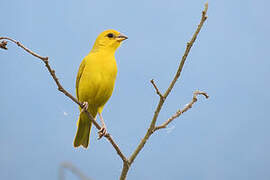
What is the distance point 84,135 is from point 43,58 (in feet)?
4.46

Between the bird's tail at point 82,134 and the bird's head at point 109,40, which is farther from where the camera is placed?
the bird's tail at point 82,134

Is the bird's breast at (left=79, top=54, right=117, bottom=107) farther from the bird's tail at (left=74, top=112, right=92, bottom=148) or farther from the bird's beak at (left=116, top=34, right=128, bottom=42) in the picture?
the bird's tail at (left=74, top=112, right=92, bottom=148)

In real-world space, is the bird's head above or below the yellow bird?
above

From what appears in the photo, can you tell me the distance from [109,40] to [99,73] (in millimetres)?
267

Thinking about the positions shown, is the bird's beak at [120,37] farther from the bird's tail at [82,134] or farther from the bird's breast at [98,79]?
the bird's tail at [82,134]

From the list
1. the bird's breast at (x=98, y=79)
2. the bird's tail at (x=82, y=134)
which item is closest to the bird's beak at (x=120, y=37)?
the bird's breast at (x=98, y=79)

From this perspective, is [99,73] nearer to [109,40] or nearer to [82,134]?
[109,40]

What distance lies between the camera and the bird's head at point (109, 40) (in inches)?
84.7

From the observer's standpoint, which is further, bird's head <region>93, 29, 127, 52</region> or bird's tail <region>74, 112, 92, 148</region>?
bird's tail <region>74, 112, 92, 148</region>

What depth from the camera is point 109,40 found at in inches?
85.9

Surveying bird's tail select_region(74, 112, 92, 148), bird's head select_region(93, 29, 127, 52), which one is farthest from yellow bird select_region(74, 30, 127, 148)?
bird's tail select_region(74, 112, 92, 148)

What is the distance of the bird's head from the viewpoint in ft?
7.06

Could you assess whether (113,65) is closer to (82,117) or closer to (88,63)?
(88,63)

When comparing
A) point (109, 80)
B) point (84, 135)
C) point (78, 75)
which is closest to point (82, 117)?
point (84, 135)
